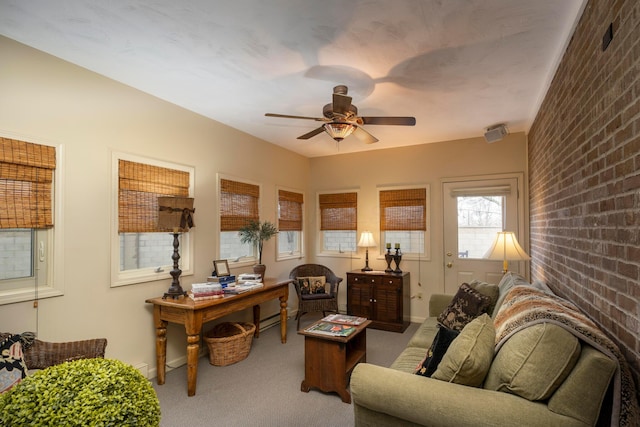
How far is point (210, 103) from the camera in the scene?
3.40 meters

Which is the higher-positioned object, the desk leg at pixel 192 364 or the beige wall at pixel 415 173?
the beige wall at pixel 415 173

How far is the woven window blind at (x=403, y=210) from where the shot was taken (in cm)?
497

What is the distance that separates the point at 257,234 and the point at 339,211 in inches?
68.6

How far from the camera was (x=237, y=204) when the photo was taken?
4293mm

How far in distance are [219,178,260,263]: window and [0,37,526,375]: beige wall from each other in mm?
154

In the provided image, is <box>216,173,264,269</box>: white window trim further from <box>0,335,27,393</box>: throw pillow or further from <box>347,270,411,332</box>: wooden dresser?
<box>0,335,27,393</box>: throw pillow

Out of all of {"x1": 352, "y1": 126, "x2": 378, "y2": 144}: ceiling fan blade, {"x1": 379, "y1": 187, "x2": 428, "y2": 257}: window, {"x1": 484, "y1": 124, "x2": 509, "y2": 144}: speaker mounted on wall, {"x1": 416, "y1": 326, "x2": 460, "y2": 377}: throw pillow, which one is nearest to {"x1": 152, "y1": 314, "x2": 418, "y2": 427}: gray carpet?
{"x1": 416, "y1": 326, "x2": 460, "y2": 377}: throw pillow

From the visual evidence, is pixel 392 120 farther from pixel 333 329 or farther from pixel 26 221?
pixel 26 221

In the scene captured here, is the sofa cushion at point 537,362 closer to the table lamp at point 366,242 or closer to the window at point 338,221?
the table lamp at point 366,242

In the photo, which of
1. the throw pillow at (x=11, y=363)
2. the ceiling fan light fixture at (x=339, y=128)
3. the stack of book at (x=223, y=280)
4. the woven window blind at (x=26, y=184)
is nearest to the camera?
the throw pillow at (x=11, y=363)

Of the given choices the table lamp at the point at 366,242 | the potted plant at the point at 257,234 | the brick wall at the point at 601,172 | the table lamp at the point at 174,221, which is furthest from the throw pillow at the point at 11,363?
the table lamp at the point at 366,242

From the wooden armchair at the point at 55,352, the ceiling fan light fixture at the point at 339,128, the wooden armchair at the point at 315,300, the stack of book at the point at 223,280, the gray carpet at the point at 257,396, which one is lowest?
the gray carpet at the point at 257,396

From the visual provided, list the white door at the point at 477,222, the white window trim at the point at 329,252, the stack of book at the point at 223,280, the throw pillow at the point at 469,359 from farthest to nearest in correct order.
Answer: the white window trim at the point at 329,252 → the white door at the point at 477,222 → the stack of book at the point at 223,280 → the throw pillow at the point at 469,359

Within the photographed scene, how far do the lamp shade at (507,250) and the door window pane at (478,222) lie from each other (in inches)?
47.6
